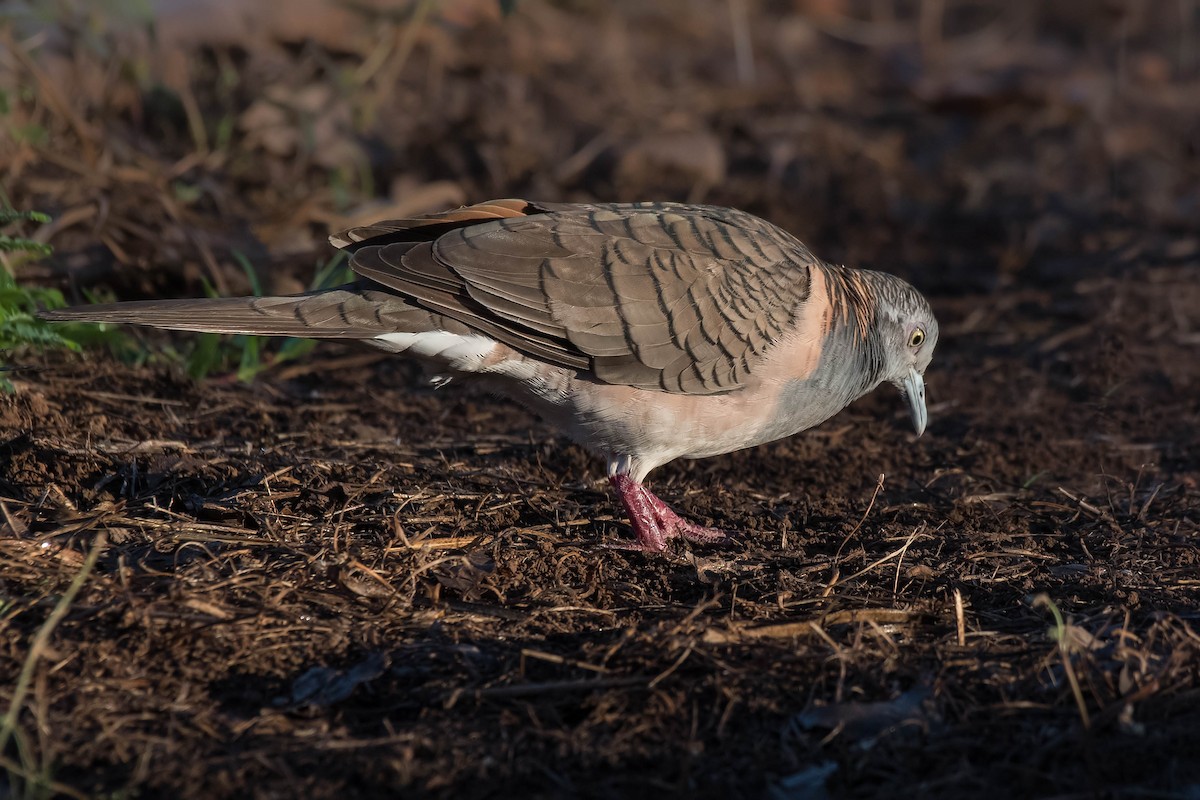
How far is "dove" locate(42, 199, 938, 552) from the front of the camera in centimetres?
402

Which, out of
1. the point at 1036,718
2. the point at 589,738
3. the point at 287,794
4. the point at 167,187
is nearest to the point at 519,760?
the point at 589,738

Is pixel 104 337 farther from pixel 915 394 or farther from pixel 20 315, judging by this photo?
pixel 915 394

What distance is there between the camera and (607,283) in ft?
13.5

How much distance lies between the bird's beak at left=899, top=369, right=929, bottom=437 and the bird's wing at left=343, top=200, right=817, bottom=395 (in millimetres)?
853

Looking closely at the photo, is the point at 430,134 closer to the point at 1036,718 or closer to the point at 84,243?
the point at 84,243

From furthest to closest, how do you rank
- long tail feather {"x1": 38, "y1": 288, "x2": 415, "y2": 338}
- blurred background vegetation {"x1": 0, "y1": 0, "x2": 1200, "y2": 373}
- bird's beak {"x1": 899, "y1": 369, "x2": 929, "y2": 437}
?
blurred background vegetation {"x1": 0, "y1": 0, "x2": 1200, "y2": 373}, bird's beak {"x1": 899, "y1": 369, "x2": 929, "y2": 437}, long tail feather {"x1": 38, "y1": 288, "x2": 415, "y2": 338}

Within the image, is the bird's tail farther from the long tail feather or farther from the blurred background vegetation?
the blurred background vegetation

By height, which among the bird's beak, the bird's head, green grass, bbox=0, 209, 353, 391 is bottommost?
the bird's beak

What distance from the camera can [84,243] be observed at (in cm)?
552

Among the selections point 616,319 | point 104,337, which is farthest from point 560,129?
point 616,319

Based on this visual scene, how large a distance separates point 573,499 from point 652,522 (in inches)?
16.6

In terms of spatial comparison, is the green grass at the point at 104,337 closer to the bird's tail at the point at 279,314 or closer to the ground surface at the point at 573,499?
the ground surface at the point at 573,499

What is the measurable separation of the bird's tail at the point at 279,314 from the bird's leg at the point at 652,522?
0.90 meters

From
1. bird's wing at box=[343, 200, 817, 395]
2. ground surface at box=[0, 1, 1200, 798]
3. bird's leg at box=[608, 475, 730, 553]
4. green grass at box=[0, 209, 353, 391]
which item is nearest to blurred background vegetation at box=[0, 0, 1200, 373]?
ground surface at box=[0, 1, 1200, 798]
